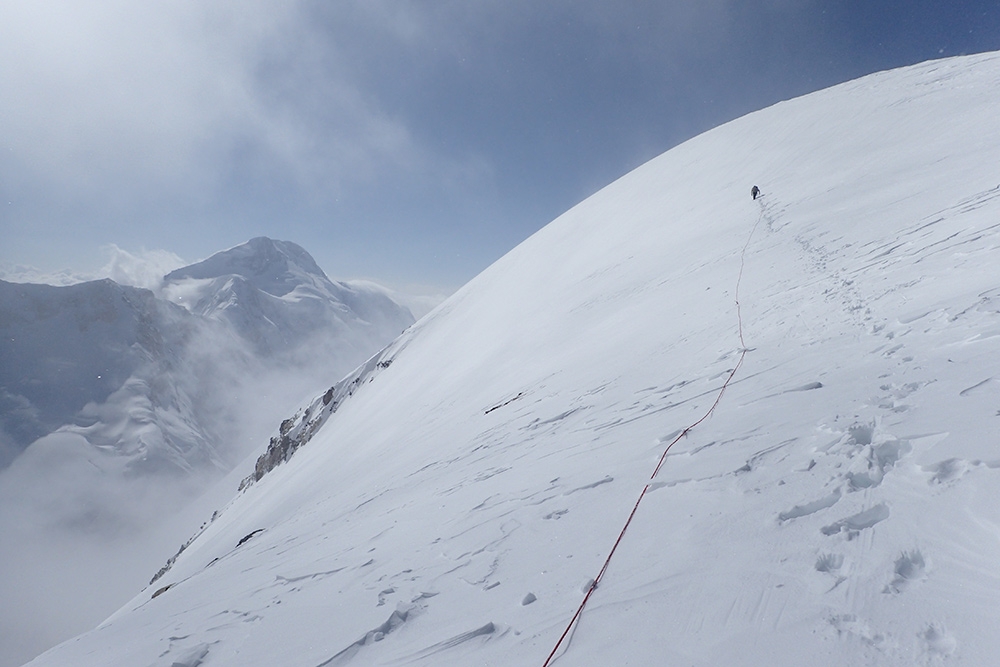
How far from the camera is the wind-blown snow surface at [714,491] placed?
6.87 ft

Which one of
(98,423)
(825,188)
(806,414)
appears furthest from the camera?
(98,423)

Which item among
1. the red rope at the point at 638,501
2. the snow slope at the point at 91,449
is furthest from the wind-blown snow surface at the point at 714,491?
the snow slope at the point at 91,449

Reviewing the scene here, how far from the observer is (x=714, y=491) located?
10.2 ft

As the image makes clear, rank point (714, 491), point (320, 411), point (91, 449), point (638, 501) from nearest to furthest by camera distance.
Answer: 1. point (714, 491)
2. point (638, 501)
3. point (320, 411)
4. point (91, 449)

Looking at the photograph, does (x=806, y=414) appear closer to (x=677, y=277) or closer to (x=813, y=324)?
(x=813, y=324)

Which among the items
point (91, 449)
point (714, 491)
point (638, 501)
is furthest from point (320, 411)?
point (91, 449)

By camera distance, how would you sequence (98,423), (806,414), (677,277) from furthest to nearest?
(98,423) → (677,277) → (806,414)

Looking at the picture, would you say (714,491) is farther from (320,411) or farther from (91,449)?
(91,449)

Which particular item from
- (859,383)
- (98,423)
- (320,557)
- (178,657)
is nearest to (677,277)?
(859,383)

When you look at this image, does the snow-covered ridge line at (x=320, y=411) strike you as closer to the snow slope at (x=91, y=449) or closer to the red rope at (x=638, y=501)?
the red rope at (x=638, y=501)

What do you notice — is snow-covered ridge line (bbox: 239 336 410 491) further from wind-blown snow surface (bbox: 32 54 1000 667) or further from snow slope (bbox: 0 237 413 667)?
snow slope (bbox: 0 237 413 667)

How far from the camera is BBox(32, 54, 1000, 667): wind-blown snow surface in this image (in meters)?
2.09

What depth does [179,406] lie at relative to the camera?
172875 mm

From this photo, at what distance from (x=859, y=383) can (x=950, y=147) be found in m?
11.0
